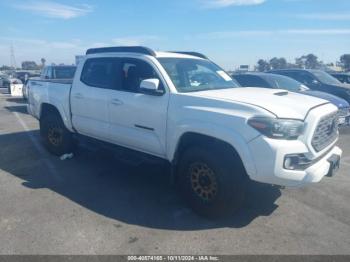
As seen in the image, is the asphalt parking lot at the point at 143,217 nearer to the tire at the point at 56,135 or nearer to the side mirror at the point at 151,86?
the tire at the point at 56,135

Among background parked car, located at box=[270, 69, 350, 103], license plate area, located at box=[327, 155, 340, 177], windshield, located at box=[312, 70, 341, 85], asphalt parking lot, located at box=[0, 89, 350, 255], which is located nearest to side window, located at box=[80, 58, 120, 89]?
asphalt parking lot, located at box=[0, 89, 350, 255]

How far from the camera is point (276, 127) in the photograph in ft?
11.6

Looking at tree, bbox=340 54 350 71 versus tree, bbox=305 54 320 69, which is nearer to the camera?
tree, bbox=340 54 350 71

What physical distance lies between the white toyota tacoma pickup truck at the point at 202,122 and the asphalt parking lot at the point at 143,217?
1.50ft

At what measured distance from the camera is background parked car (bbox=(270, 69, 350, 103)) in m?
11.9

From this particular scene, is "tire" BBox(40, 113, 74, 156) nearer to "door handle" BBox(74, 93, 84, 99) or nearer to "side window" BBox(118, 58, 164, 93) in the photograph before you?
"door handle" BBox(74, 93, 84, 99)

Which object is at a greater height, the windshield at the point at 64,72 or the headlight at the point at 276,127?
the headlight at the point at 276,127

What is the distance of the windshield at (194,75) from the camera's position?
4676 mm

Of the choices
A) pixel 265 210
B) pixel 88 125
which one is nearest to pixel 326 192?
pixel 265 210

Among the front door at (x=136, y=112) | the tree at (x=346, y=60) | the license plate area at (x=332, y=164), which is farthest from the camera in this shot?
the tree at (x=346, y=60)

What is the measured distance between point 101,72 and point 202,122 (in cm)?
241

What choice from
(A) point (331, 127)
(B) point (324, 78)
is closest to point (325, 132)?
(A) point (331, 127)

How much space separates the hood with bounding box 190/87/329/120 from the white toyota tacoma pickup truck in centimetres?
1

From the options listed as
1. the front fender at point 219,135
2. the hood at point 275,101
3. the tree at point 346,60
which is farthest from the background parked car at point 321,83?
the tree at point 346,60
